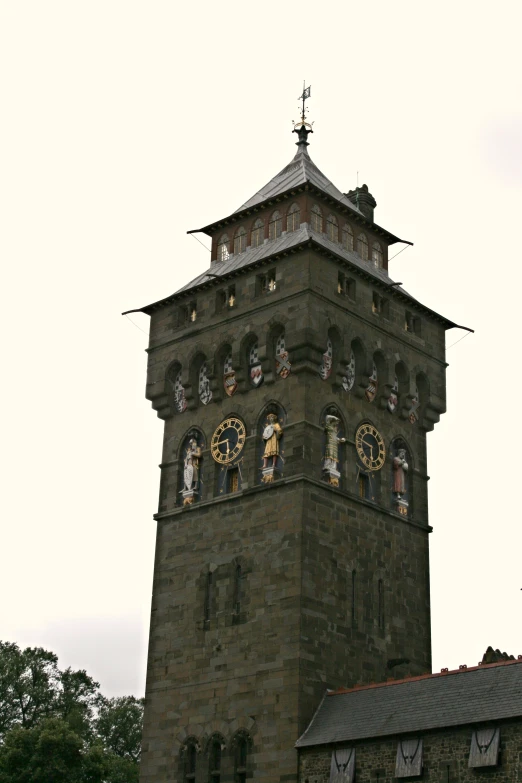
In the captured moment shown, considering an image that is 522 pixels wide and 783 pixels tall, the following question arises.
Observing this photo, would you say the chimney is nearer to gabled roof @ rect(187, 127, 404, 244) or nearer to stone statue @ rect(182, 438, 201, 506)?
gabled roof @ rect(187, 127, 404, 244)

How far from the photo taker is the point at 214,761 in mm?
51438

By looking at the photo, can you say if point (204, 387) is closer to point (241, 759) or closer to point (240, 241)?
point (240, 241)

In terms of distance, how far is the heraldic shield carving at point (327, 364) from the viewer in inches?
2206

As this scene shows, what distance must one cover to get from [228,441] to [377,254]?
13102mm

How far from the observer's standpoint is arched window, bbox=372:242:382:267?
63.2 m

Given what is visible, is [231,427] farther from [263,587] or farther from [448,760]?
[448,760]

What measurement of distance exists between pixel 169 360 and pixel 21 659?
1261 inches

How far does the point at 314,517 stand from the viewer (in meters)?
52.9

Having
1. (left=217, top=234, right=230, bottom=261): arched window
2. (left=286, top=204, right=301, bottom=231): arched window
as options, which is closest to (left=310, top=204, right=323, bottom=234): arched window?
(left=286, top=204, right=301, bottom=231): arched window

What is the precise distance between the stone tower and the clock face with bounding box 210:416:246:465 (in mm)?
77

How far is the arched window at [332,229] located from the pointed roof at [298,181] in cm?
93

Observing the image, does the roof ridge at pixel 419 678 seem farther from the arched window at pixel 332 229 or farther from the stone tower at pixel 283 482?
the arched window at pixel 332 229

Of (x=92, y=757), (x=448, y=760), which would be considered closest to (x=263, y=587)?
(x=448, y=760)

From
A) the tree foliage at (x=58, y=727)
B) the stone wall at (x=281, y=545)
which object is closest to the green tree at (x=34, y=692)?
the tree foliage at (x=58, y=727)
